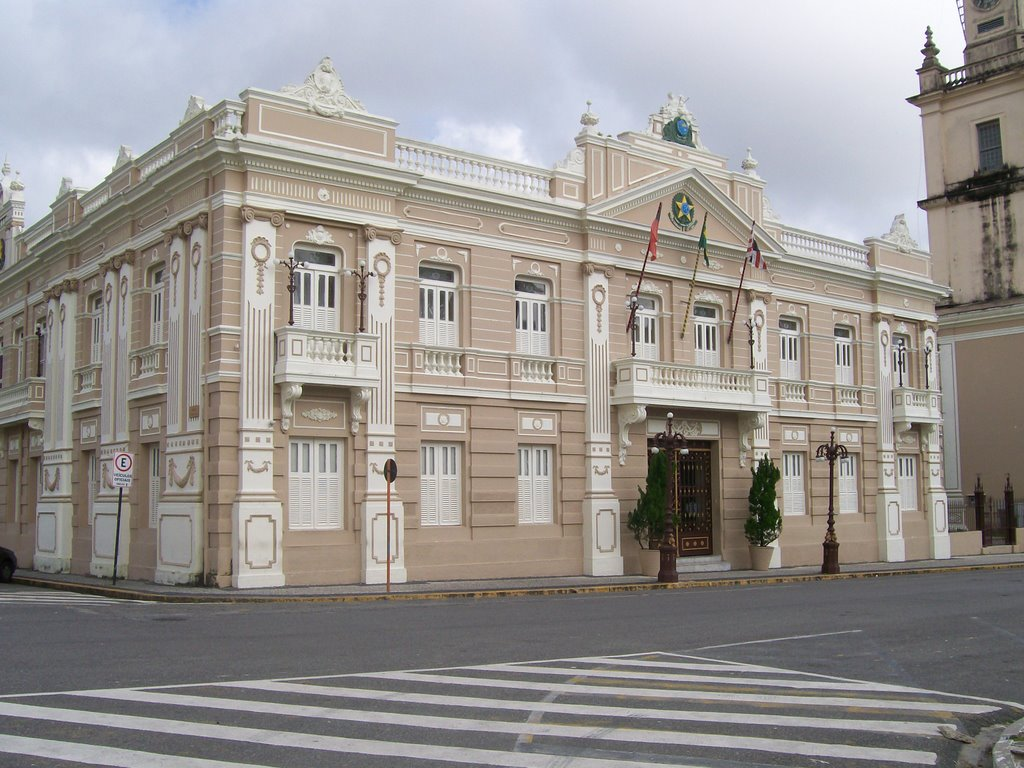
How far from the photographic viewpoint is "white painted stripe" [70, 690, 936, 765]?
778cm

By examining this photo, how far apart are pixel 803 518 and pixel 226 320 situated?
59.3ft

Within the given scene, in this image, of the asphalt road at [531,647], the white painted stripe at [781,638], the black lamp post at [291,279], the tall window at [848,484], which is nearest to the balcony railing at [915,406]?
the tall window at [848,484]

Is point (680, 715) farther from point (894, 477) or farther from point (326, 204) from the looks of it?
point (894, 477)

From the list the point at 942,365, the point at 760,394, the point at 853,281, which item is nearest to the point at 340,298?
the point at 760,394

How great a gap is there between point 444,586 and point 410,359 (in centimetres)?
496

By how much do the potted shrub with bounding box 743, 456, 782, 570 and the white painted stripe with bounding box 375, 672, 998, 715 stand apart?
19.4m

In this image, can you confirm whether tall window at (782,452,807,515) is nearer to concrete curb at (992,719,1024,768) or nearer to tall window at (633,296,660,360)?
tall window at (633,296,660,360)

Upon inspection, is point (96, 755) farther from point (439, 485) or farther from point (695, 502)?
point (695, 502)

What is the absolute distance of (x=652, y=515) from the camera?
26.1 meters

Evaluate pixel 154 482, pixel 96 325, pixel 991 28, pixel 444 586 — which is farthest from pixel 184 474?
pixel 991 28

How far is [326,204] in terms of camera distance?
2286 cm

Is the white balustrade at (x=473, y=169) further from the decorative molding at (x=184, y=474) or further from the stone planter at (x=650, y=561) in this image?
the stone planter at (x=650, y=561)

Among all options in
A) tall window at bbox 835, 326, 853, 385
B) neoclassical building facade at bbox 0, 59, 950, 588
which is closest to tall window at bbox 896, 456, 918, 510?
neoclassical building facade at bbox 0, 59, 950, 588

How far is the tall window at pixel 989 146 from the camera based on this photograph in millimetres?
44062
